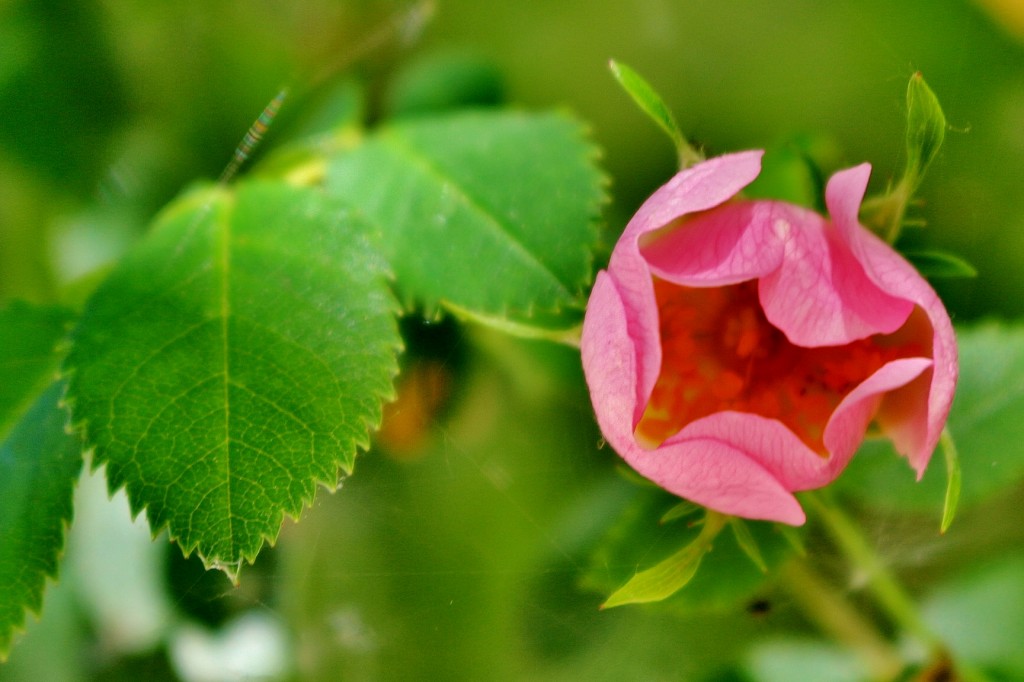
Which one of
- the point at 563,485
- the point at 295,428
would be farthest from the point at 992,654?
the point at 295,428

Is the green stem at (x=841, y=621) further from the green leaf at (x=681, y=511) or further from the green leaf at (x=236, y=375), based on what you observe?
the green leaf at (x=236, y=375)

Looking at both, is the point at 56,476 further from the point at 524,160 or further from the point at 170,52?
the point at 170,52

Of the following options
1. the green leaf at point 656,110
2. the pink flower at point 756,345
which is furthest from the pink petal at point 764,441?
the green leaf at point 656,110

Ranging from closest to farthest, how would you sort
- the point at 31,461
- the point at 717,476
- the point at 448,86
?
the point at 717,476 → the point at 31,461 → the point at 448,86

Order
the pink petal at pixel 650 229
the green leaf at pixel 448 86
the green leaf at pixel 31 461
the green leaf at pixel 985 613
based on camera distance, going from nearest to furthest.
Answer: the pink petal at pixel 650 229
the green leaf at pixel 31 461
the green leaf at pixel 985 613
the green leaf at pixel 448 86

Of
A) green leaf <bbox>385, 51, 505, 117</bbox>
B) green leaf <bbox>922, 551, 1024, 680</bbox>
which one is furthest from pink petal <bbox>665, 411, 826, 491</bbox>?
green leaf <bbox>385, 51, 505, 117</bbox>

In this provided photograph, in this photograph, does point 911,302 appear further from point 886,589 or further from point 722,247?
point 886,589

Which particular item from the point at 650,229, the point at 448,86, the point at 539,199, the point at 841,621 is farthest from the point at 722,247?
the point at 448,86

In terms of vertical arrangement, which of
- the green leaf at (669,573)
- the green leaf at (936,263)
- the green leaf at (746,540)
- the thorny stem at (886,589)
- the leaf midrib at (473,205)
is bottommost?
the thorny stem at (886,589)
